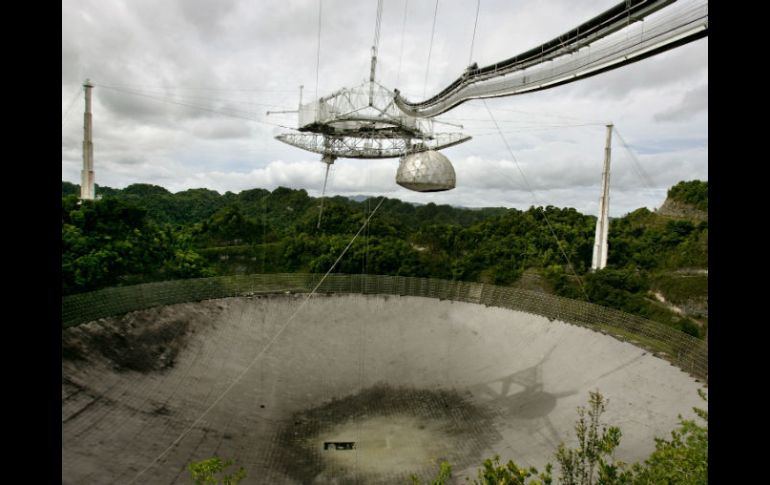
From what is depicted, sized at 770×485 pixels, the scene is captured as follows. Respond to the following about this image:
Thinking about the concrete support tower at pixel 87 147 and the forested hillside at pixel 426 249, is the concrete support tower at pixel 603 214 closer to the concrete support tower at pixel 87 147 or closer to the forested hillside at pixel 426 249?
the forested hillside at pixel 426 249

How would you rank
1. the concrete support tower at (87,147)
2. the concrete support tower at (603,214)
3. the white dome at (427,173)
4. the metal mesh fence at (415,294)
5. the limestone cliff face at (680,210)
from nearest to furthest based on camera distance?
the white dome at (427,173)
the metal mesh fence at (415,294)
the concrete support tower at (87,147)
the concrete support tower at (603,214)
the limestone cliff face at (680,210)

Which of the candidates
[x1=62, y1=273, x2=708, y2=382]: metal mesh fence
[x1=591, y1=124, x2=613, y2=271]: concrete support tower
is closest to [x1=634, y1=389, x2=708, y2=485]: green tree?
[x1=62, y1=273, x2=708, y2=382]: metal mesh fence

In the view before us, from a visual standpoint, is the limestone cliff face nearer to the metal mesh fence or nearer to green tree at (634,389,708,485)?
the metal mesh fence

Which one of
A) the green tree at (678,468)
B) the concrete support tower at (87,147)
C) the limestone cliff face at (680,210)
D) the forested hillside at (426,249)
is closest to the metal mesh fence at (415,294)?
the forested hillside at (426,249)

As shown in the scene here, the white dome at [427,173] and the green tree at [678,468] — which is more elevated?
the white dome at [427,173]

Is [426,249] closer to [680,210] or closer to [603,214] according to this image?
[603,214]

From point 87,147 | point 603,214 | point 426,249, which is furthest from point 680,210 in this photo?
point 87,147
